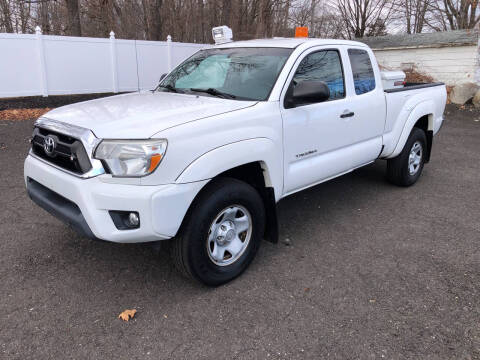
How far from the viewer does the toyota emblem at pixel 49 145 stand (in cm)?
305

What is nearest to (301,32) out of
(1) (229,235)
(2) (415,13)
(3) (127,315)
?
(1) (229,235)

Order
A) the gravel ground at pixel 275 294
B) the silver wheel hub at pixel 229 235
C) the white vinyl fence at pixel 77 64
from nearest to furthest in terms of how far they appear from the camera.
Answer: the gravel ground at pixel 275 294 → the silver wheel hub at pixel 229 235 → the white vinyl fence at pixel 77 64

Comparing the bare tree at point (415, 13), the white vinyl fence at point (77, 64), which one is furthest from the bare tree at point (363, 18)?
the white vinyl fence at point (77, 64)

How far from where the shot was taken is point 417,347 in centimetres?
264

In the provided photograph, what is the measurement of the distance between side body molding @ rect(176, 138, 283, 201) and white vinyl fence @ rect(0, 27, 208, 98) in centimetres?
1060

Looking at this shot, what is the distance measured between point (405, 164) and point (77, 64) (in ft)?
35.3

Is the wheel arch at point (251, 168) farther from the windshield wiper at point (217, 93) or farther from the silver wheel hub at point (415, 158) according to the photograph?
the silver wheel hub at point (415, 158)

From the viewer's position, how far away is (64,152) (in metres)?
2.95

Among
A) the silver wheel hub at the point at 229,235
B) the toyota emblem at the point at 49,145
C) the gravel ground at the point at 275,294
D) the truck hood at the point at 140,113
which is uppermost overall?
the truck hood at the point at 140,113

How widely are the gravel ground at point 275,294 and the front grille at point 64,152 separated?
987mm

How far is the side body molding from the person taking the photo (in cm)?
283

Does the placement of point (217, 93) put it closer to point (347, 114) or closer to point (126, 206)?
point (347, 114)

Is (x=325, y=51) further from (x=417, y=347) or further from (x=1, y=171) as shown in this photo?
(x=1, y=171)

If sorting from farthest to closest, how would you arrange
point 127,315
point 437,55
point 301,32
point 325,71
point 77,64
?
point 437,55 → point 77,64 → point 301,32 → point 325,71 → point 127,315
